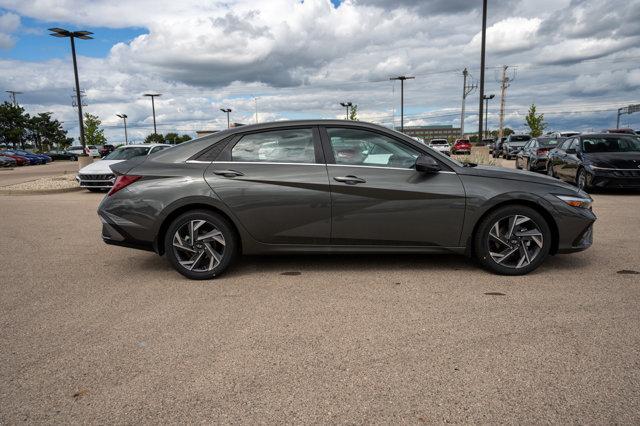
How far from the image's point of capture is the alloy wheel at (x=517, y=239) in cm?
462

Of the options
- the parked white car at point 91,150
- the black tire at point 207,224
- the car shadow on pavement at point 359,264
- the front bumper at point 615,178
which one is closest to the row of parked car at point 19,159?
the parked white car at point 91,150

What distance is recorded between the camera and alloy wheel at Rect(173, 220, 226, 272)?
4.68 metres

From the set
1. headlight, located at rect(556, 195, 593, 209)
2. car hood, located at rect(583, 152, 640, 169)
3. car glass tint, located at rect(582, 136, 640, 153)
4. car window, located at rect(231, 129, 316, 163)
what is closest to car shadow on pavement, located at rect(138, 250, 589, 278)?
headlight, located at rect(556, 195, 593, 209)

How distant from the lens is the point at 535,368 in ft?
9.26

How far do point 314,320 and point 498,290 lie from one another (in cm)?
177

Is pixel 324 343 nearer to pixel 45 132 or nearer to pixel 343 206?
pixel 343 206

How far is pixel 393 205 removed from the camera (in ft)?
15.1

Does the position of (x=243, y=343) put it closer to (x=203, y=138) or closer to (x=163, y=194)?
(x=163, y=194)

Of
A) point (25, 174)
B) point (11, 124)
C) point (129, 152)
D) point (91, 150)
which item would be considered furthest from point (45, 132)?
point (129, 152)

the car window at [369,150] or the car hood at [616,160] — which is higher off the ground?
the car window at [369,150]

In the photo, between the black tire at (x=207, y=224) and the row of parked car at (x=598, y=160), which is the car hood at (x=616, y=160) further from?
the black tire at (x=207, y=224)

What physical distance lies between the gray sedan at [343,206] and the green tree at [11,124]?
8721cm

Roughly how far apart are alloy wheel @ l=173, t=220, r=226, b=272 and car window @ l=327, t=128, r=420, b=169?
1438mm

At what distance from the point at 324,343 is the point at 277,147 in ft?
7.47
